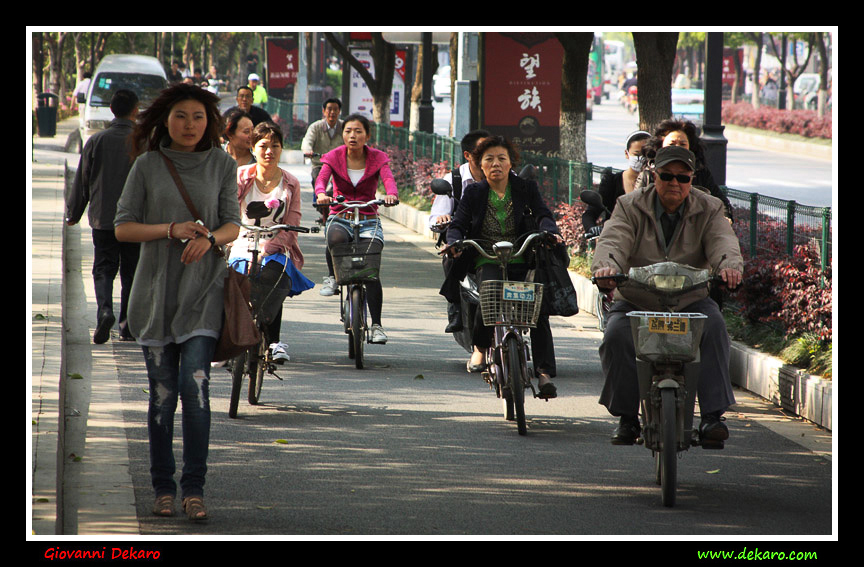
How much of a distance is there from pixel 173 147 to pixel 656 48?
973 cm

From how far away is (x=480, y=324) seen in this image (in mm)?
7902

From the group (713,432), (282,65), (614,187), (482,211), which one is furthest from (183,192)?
(282,65)

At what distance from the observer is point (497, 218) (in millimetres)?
7859

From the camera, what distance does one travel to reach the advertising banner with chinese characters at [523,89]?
1745 centimetres

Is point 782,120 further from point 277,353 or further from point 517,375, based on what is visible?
point 517,375

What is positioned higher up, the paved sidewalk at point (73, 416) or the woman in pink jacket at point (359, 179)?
the woman in pink jacket at point (359, 179)

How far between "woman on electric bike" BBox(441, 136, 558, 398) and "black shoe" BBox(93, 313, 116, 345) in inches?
117

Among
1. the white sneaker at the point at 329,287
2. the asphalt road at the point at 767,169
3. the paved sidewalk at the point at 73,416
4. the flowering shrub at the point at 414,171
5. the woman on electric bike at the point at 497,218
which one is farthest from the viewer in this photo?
the asphalt road at the point at 767,169

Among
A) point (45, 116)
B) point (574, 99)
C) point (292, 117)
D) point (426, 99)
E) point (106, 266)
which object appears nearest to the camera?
point (106, 266)

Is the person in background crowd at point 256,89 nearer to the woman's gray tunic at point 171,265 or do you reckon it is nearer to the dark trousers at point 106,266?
the dark trousers at point 106,266

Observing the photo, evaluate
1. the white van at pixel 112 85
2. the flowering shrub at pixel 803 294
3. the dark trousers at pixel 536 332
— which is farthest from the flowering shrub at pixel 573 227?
the white van at pixel 112 85

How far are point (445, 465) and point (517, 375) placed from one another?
882 millimetres

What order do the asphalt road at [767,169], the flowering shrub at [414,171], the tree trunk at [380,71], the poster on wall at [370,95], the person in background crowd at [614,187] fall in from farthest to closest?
the poster on wall at [370,95], the tree trunk at [380,71], the asphalt road at [767,169], the flowering shrub at [414,171], the person in background crowd at [614,187]

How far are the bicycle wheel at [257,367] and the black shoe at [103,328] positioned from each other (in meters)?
2.08
